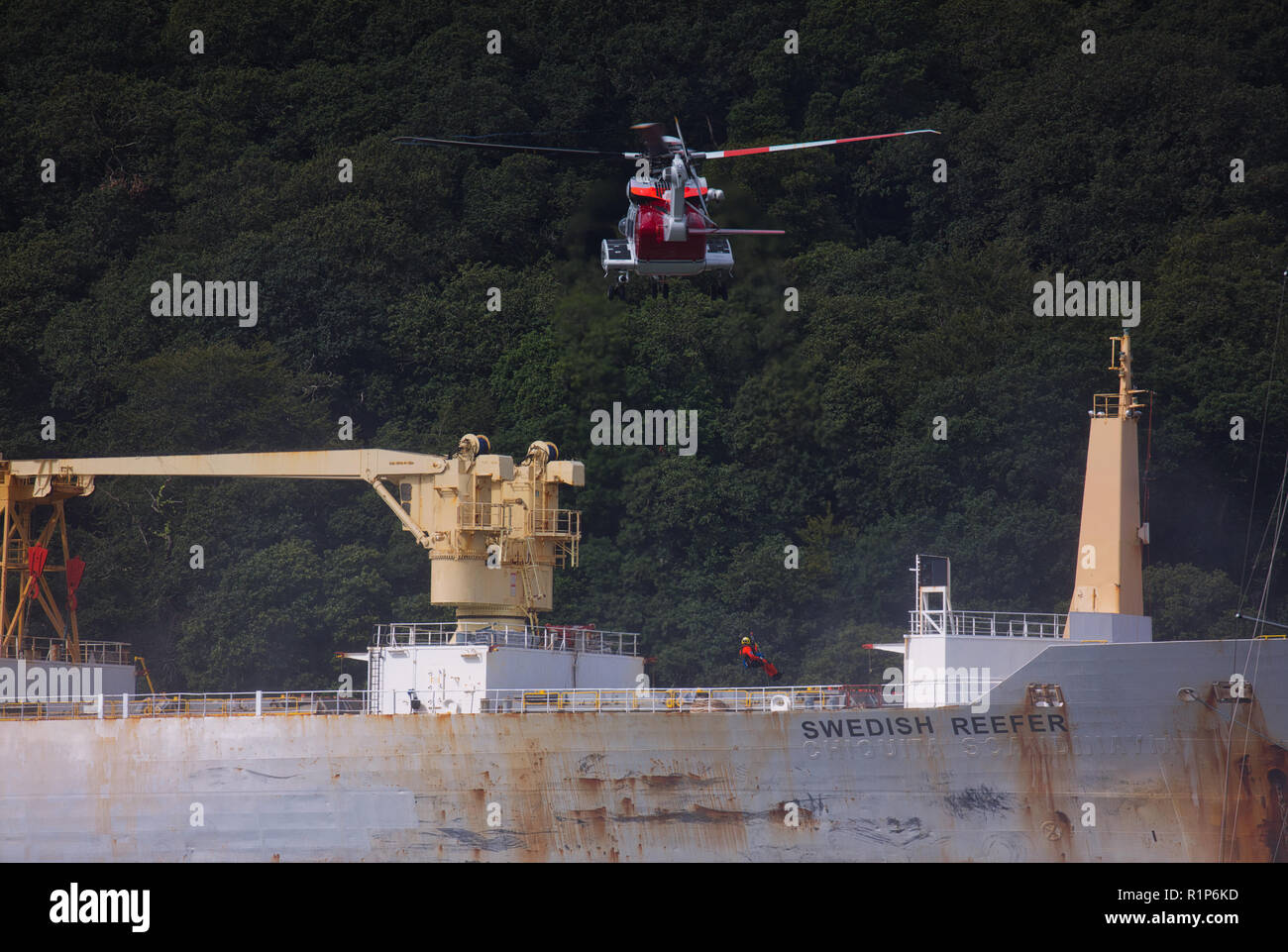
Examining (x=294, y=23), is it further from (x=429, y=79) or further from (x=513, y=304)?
(x=513, y=304)

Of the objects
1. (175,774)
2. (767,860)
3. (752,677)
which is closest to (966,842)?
(767,860)

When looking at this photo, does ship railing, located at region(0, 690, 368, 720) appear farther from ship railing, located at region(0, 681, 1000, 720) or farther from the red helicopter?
the red helicopter

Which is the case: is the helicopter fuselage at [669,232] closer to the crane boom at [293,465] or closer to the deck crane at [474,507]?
the deck crane at [474,507]

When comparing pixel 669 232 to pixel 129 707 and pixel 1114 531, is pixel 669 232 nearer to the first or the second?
pixel 1114 531

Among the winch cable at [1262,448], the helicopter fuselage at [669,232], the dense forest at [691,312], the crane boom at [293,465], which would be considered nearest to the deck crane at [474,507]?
the crane boom at [293,465]

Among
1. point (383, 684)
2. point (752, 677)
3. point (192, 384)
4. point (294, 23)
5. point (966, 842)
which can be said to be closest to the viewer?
point (966, 842)

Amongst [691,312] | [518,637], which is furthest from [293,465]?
[691,312]
